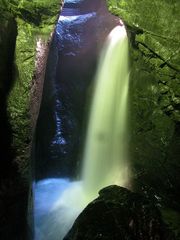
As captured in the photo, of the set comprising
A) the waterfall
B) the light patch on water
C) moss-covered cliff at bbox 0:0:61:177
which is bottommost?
the light patch on water

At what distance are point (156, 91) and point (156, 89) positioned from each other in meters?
0.04

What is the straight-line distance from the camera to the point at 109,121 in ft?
30.5

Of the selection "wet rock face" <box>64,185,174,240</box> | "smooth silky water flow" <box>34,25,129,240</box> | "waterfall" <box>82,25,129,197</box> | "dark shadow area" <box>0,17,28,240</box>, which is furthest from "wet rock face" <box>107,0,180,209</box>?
"dark shadow area" <box>0,17,28,240</box>

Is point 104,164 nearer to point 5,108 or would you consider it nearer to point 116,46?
point 116,46

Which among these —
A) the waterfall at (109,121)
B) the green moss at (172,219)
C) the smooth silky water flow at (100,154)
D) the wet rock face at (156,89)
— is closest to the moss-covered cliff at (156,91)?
the wet rock face at (156,89)

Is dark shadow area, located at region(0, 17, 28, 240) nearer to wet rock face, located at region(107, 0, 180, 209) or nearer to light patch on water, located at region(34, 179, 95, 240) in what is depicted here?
Result: light patch on water, located at region(34, 179, 95, 240)

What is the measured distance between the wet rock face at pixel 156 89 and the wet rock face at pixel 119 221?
5.83 feet

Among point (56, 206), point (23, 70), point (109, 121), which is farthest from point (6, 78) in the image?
point (56, 206)

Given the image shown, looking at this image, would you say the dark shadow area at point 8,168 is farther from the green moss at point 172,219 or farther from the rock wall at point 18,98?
the green moss at point 172,219

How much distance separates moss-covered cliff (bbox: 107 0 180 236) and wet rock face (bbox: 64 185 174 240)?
1751 millimetres

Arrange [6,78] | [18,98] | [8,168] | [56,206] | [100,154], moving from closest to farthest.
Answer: [6,78]
[18,98]
[8,168]
[56,206]
[100,154]

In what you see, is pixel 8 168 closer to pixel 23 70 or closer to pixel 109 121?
pixel 23 70

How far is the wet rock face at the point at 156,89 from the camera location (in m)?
5.84

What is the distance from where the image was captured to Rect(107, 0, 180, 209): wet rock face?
584 centimetres
